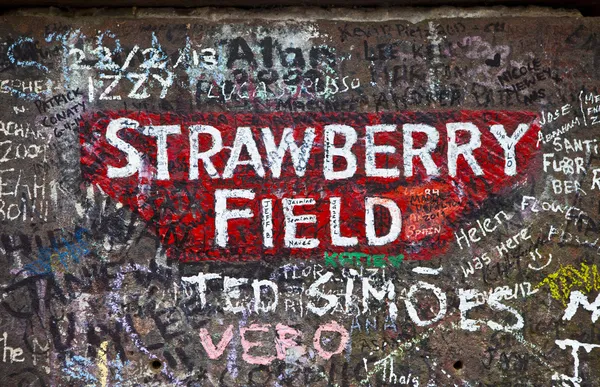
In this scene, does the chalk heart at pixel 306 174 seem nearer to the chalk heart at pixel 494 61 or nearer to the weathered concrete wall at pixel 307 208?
the weathered concrete wall at pixel 307 208

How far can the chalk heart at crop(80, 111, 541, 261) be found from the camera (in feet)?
11.2

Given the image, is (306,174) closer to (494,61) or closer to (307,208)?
(307,208)

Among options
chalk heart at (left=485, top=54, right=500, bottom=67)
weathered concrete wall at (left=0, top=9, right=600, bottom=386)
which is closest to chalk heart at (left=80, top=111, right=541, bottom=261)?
weathered concrete wall at (left=0, top=9, right=600, bottom=386)

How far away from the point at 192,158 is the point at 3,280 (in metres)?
1.16

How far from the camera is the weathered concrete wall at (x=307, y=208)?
135 inches

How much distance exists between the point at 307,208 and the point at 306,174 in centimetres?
18

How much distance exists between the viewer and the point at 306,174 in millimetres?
3439

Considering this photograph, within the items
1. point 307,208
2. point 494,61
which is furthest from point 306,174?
point 494,61

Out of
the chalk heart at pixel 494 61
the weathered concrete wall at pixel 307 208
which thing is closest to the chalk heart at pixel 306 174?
the weathered concrete wall at pixel 307 208

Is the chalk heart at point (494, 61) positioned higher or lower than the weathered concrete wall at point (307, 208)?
higher

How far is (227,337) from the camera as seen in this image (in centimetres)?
344

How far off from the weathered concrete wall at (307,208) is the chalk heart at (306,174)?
0.03 feet

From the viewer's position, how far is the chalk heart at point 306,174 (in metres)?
3.42

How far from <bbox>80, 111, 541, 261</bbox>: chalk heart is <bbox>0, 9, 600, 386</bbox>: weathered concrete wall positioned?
0.01m
